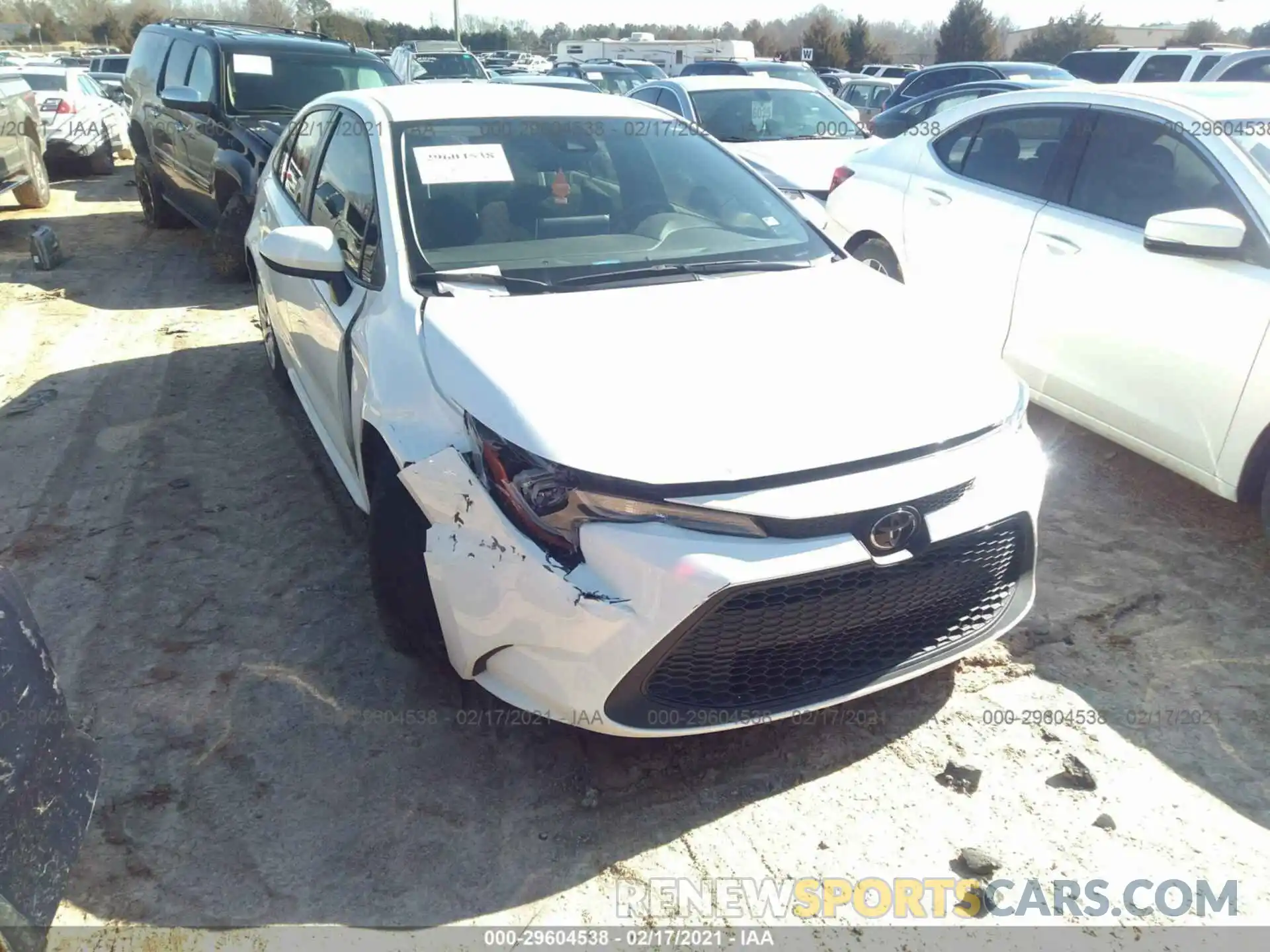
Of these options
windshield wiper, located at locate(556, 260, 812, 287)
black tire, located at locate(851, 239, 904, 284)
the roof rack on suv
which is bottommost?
black tire, located at locate(851, 239, 904, 284)

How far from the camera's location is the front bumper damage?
2.15 meters

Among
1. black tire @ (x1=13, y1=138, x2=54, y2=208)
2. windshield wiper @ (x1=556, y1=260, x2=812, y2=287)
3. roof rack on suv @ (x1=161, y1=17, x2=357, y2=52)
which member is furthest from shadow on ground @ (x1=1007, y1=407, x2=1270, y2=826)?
black tire @ (x1=13, y1=138, x2=54, y2=208)

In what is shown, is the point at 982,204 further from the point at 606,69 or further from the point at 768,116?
the point at 606,69

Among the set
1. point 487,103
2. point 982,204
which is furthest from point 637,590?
point 982,204

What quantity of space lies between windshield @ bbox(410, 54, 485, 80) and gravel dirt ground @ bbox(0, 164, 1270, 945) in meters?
13.6

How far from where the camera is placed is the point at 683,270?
3.21 metres

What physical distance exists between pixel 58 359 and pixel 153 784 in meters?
4.24

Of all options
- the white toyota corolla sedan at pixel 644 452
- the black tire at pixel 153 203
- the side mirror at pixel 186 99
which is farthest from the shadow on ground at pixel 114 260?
the white toyota corolla sedan at pixel 644 452

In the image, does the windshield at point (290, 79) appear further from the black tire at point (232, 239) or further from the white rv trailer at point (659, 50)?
the white rv trailer at point (659, 50)

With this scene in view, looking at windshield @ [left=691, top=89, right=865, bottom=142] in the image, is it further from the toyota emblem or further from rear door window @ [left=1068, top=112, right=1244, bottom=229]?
the toyota emblem

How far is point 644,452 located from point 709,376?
0.39 metres

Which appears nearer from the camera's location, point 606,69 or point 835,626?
point 835,626

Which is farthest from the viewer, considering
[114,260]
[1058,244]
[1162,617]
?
[114,260]

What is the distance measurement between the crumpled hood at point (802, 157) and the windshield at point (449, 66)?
932 cm
